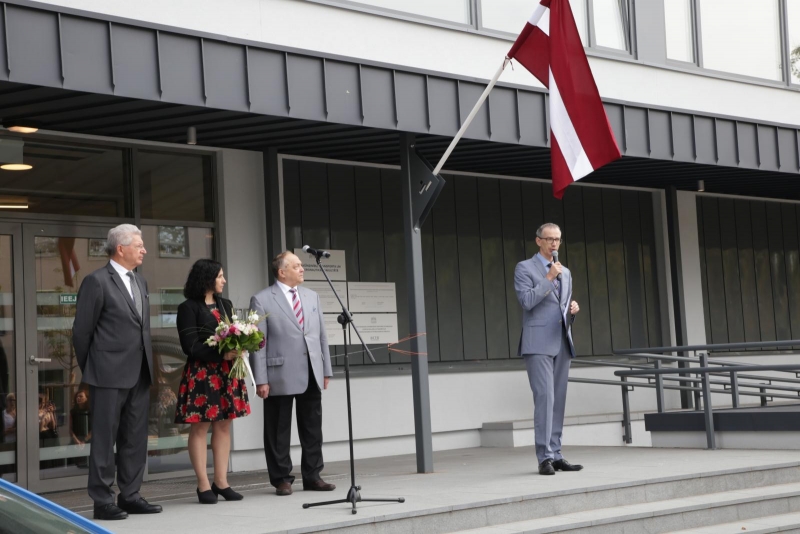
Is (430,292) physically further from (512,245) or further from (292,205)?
(292,205)

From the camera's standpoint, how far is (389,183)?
11469 mm

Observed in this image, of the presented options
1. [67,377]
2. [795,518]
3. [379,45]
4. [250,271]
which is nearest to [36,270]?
[67,377]

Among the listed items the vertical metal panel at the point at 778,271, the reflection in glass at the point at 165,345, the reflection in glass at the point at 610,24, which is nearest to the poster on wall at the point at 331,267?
the reflection in glass at the point at 165,345

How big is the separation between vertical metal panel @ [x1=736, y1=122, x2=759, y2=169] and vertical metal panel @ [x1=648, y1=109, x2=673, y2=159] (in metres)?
1.10

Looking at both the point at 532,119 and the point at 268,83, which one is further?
the point at 532,119

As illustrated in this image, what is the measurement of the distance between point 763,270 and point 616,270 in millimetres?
2725

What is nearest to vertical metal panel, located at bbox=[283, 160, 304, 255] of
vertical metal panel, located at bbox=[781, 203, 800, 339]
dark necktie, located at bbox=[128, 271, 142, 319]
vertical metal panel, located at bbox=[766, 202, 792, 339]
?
dark necktie, located at bbox=[128, 271, 142, 319]

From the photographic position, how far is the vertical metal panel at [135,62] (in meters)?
7.02

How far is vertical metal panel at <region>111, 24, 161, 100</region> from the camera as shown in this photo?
23.0 feet

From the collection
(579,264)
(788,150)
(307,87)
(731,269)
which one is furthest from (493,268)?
(307,87)

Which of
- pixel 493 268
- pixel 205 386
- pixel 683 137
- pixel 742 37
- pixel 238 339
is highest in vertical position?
pixel 742 37

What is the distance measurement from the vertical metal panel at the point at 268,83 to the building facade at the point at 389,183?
18mm

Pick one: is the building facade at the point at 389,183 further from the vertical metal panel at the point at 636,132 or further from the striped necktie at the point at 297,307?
the striped necktie at the point at 297,307

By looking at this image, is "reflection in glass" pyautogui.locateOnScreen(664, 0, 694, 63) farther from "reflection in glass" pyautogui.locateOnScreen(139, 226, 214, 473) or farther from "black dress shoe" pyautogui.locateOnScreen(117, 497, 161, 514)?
"black dress shoe" pyautogui.locateOnScreen(117, 497, 161, 514)
